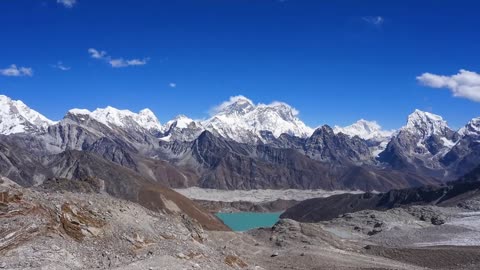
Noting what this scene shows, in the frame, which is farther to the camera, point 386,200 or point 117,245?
point 386,200

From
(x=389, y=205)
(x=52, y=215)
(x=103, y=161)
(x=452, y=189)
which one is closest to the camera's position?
(x=52, y=215)

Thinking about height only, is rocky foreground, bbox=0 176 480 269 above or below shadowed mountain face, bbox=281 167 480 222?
below

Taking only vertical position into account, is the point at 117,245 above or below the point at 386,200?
below

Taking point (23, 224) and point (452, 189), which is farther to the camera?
point (452, 189)

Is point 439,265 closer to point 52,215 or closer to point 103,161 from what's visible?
point 52,215

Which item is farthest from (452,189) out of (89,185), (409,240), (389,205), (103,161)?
(103,161)

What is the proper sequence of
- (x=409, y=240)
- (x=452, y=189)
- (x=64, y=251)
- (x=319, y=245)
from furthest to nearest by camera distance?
(x=452, y=189), (x=409, y=240), (x=319, y=245), (x=64, y=251)

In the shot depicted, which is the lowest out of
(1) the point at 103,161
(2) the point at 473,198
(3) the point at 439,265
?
(3) the point at 439,265

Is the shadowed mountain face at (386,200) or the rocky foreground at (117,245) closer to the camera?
the rocky foreground at (117,245)

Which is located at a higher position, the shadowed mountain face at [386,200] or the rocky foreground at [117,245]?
the shadowed mountain face at [386,200]

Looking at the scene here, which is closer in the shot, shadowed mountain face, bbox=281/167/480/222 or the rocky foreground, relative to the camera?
the rocky foreground

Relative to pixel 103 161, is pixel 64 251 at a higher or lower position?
lower
